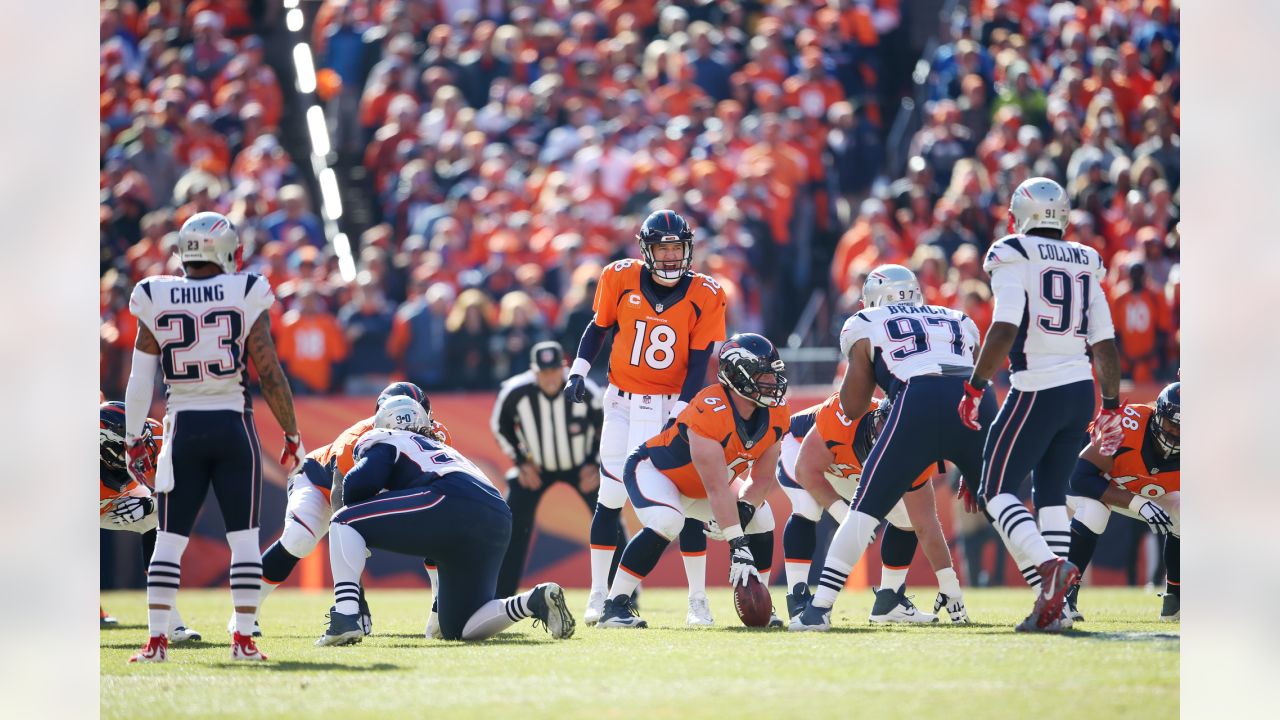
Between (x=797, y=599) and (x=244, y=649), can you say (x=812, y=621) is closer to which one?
(x=797, y=599)

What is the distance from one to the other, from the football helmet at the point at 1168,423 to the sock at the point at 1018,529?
78.2 inches

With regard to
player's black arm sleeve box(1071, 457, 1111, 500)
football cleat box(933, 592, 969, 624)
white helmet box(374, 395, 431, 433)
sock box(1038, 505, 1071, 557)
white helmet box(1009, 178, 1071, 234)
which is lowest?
football cleat box(933, 592, 969, 624)

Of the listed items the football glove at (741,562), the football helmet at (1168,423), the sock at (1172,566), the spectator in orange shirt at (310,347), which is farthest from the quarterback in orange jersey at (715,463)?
the spectator in orange shirt at (310,347)

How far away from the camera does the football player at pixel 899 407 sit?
285 inches

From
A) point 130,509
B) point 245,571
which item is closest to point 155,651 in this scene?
point 245,571

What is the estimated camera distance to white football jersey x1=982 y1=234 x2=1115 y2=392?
277 inches

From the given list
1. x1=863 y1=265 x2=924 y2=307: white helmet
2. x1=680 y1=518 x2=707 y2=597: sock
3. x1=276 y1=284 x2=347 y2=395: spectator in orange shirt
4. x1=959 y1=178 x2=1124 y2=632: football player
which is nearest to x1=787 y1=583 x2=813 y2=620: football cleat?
x1=680 y1=518 x2=707 y2=597: sock

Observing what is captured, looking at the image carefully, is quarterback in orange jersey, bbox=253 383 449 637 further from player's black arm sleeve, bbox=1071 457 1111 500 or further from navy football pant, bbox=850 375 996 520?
player's black arm sleeve, bbox=1071 457 1111 500

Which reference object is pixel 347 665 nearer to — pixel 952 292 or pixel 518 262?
pixel 952 292

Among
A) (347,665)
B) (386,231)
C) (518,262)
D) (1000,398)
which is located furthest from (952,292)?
(347,665)

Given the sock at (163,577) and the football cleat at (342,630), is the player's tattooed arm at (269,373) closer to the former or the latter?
the sock at (163,577)

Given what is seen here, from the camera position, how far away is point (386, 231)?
15.4 meters

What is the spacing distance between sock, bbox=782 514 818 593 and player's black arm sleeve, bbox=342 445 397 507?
230 cm

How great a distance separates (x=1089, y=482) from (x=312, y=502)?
419 centimetres
